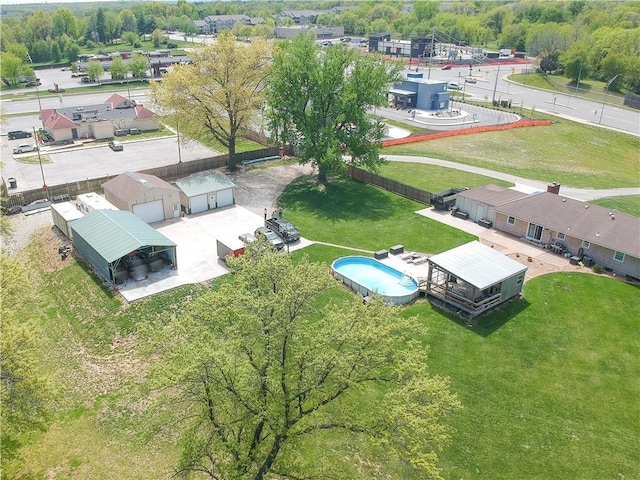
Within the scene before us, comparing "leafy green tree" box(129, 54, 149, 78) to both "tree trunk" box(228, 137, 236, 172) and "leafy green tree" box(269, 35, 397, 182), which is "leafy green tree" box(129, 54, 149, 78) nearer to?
"tree trunk" box(228, 137, 236, 172)

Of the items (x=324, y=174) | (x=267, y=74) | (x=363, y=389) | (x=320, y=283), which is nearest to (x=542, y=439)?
(x=363, y=389)

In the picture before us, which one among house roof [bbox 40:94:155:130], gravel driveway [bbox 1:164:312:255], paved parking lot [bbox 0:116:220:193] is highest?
house roof [bbox 40:94:155:130]

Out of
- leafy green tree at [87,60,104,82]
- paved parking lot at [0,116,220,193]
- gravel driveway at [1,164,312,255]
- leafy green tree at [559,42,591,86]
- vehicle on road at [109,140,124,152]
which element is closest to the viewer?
gravel driveway at [1,164,312,255]

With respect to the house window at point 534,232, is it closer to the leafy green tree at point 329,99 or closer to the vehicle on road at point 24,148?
the leafy green tree at point 329,99

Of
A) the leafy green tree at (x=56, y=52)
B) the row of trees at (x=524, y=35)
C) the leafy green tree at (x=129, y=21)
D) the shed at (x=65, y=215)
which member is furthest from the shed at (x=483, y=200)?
the leafy green tree at (x=129, y=21)

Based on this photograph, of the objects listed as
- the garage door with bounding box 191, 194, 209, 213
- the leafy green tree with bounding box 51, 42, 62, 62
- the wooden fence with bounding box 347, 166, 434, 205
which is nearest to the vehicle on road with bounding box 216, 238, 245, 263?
the garage door with bounding box 191, 194, 209, 213
